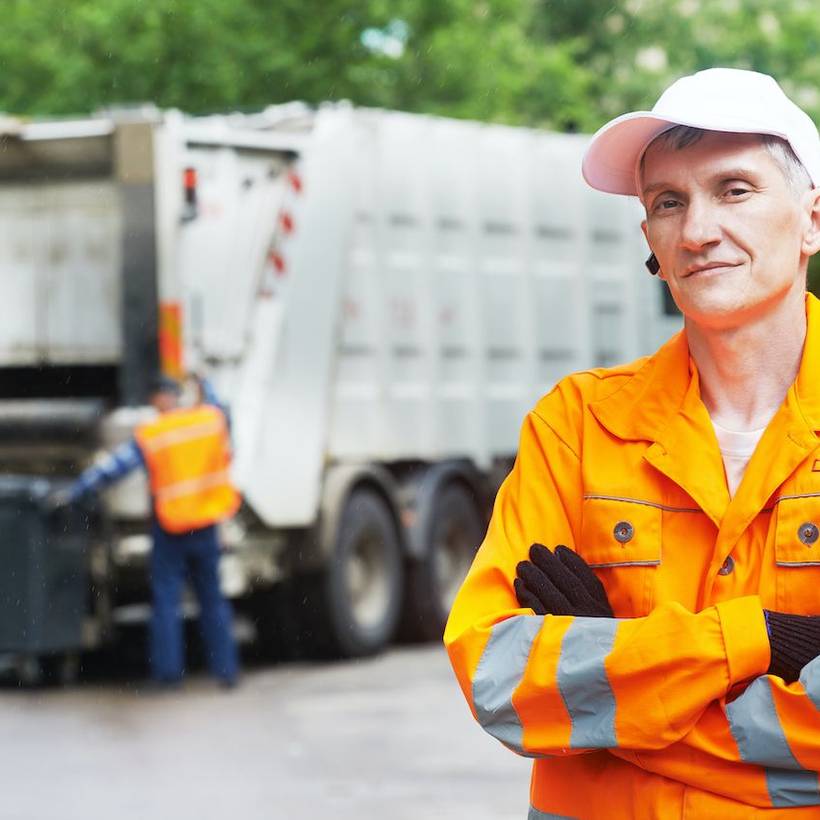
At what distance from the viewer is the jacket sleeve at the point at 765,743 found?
2318 millimetres

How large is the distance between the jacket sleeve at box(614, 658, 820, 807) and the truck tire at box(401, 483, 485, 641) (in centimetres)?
1056

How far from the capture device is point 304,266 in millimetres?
11914

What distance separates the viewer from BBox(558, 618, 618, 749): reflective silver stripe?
7.76ft

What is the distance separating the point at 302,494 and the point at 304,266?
1.26m

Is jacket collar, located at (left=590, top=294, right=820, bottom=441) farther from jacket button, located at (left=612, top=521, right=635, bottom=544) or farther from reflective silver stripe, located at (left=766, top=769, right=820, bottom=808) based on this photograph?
reflective silver stripe, located at (left=766, top=769, right=820, bottom=808)

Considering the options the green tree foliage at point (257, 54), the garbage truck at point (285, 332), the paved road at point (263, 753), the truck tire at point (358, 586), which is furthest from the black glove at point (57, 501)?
the green tree foliage at point (257, 54)

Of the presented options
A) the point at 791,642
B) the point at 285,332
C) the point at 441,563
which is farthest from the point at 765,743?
the point at 441,563

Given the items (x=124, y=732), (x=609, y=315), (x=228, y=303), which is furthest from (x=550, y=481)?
(x=609, y=315)

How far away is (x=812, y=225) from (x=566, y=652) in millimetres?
589

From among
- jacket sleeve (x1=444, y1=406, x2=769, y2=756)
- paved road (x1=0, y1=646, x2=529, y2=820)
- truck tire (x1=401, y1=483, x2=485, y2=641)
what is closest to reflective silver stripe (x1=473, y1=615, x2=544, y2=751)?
jacket sleeve (x1=444, y1=406, x2=769, y2=756)

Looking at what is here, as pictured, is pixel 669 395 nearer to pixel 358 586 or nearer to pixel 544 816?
pixel 544 816

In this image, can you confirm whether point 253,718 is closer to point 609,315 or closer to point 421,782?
point 421,782

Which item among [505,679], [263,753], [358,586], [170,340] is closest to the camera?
[505,679]

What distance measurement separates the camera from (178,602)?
1120 cm
